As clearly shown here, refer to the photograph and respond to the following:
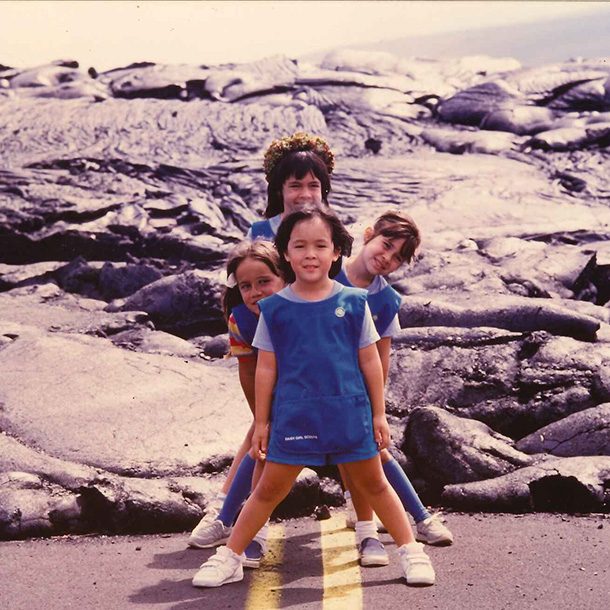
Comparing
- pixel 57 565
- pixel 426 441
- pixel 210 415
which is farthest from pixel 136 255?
pixel 57 565

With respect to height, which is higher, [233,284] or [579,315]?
[233,284]

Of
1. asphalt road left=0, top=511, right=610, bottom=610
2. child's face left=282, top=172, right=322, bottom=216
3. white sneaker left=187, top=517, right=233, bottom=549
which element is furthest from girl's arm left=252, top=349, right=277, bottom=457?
child's face left=282, top=172, right=322, bottom=216

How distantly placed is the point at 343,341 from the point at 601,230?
6.09 metres

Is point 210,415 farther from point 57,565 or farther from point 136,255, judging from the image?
point 136,255

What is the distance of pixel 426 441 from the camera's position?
194 inches

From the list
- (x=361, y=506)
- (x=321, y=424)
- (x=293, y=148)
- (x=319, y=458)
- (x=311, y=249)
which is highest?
(x=293, y=148)

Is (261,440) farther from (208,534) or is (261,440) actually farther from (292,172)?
(292,172)

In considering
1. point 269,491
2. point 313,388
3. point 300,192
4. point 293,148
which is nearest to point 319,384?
point 313,388

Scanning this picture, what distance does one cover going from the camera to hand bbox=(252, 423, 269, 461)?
11.9 feet

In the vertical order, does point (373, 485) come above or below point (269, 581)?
above

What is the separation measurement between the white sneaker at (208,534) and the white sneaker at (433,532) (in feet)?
2.45

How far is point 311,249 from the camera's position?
356 cm

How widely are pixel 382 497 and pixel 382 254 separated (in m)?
0.91

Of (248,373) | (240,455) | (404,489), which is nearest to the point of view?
(404,489)
